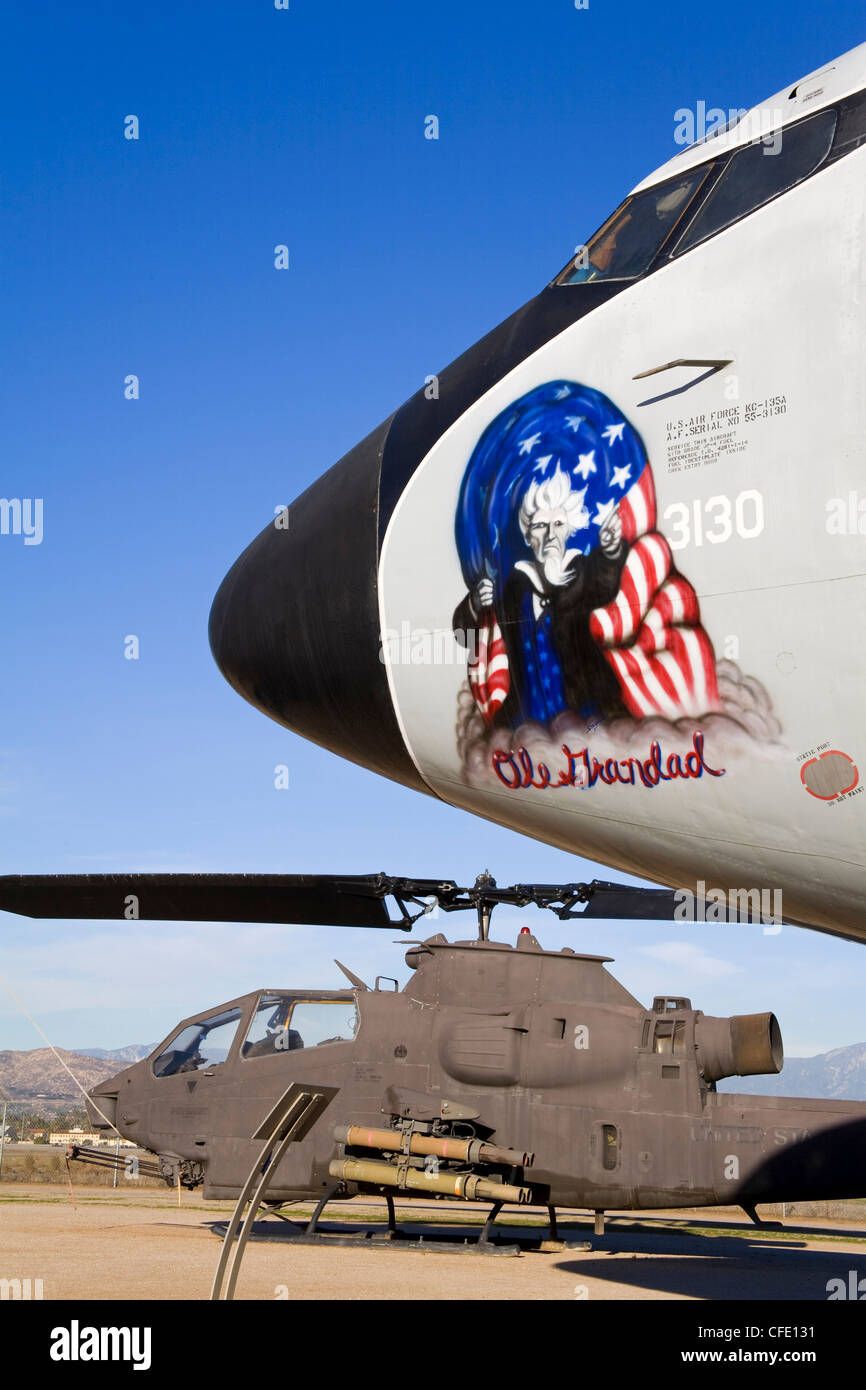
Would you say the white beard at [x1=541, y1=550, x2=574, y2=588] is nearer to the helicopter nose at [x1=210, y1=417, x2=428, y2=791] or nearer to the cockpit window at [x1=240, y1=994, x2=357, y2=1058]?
the helicopter nose at [x1=210, y1=417, x2=428, y2=791]

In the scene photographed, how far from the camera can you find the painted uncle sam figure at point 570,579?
14.8ft

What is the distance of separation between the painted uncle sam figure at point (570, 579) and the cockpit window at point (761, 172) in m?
0.84

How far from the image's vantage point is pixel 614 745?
471 cm

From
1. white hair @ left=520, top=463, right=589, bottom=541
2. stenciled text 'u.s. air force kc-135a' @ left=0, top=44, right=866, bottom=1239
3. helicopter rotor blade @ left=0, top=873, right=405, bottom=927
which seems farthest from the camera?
helicopter rotor blade @ left=0, top=873, right=405, bottom=927

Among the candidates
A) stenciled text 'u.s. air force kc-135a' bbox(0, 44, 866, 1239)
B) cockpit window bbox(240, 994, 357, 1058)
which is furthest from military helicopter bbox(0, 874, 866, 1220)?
stenciled text 'u.s. air force kc-135a' bbox(0, 44, 866, 1239)

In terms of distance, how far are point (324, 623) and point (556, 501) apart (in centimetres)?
133

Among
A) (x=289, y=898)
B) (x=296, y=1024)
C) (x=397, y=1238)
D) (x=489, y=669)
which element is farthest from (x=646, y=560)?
(x=397, y=1238)

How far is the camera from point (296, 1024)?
15.4 metres

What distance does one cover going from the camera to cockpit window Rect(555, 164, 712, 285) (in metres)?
5.15

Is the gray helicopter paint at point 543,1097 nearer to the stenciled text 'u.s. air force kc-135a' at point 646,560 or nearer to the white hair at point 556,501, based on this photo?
the stenciled text 'u.s. air force kc-135a' at point 646,560

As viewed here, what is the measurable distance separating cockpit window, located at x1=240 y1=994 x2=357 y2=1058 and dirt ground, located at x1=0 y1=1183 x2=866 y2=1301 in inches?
90.5

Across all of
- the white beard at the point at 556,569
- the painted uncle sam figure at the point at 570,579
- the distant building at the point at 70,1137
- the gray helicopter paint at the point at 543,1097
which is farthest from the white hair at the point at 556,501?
the distant building at the point at 70,1137

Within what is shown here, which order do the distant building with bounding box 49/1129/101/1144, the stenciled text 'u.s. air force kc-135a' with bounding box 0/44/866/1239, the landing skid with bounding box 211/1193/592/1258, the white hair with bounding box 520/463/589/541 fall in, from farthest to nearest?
the distant building with bounding box 49/1129/101/1144, the landing skid with bounding box 211/1193/592/1258, the white hair with bounding box 520/463/589/541, the stenciled text 'u.s. air force kc-135a' with bounding box 0/44/866/1239

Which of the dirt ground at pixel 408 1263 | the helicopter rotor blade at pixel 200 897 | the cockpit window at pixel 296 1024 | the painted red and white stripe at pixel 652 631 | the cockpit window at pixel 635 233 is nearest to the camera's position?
the painted red and white stripe at pixel 652 631
